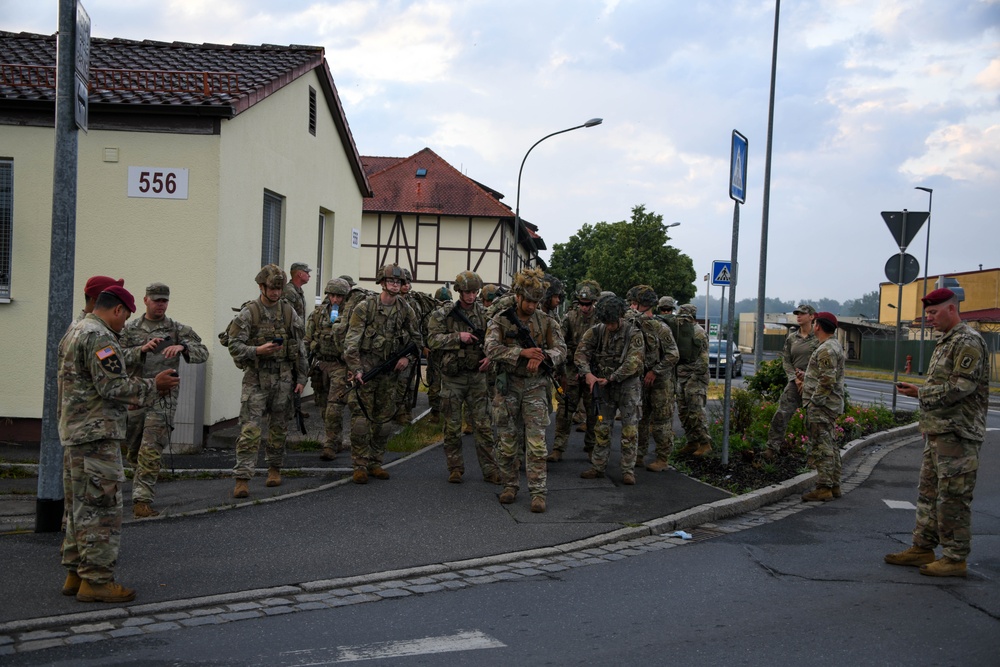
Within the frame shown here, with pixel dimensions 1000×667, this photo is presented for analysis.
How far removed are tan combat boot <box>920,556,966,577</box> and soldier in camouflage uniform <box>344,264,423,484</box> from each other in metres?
4.84

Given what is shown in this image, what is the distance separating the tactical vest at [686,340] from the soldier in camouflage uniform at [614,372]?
1806 millimetres

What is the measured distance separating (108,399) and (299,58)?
10514 millimetres

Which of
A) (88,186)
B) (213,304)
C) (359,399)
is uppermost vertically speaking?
(88,186)

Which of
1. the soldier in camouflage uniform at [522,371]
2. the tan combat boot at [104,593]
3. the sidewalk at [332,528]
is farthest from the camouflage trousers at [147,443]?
the soldier in camouflage uniform at [522,371]

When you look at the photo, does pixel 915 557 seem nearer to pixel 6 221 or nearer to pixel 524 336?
pixel 524 336

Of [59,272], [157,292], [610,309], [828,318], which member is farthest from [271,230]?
[828,318]

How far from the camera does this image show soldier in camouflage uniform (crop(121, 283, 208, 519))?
7.77m

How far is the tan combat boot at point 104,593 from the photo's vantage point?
549cm

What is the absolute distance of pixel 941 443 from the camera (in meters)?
6.53

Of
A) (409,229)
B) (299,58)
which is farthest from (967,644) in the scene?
(409,229)

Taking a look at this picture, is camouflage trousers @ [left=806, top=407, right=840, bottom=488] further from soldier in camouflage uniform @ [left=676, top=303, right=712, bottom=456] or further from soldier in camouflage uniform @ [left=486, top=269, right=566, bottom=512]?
soldier in camouflage uniform @ [left=486, top=269, right=566, bottom=512]

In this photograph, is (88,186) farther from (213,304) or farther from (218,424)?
(218,424)

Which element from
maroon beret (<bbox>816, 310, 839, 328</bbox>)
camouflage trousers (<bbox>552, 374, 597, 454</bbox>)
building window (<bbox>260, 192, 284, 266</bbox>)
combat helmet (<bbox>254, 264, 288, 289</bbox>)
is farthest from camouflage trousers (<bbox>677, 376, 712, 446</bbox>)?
building window (<bbox>260, 192, 284, 266</bbox>)

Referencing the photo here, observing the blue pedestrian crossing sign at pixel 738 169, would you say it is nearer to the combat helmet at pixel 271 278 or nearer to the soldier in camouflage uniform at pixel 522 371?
the soldier in camouflage uniform at pixel 522 371
